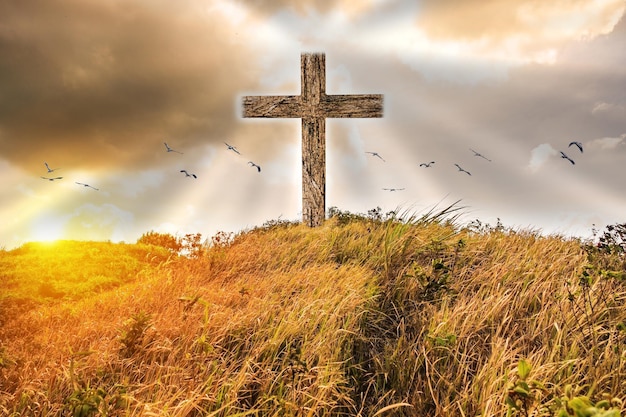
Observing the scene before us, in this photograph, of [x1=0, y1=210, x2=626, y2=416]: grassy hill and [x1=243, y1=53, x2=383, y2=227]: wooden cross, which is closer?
[x1=0, y1=210, x2=626, y2=416]: grassy hill

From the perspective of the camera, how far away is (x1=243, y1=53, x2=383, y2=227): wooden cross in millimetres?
9258

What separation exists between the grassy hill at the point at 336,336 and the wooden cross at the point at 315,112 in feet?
10.9

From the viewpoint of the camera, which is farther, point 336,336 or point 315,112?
point 315,112

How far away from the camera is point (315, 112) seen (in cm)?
929

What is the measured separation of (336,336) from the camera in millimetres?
3498

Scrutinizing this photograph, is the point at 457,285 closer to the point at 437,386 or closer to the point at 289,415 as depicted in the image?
the point at 437,386

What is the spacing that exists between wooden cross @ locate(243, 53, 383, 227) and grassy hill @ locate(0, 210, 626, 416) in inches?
131

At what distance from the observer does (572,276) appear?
478 cm

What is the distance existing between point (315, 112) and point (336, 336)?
655 centimetres

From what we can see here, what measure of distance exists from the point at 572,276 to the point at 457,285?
1368 mm

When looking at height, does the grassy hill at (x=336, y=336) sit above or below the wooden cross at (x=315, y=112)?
below

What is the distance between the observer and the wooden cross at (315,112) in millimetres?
9258

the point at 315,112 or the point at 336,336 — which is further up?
the point at 315,112

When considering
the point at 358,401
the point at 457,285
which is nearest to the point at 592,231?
the point at 457,285
